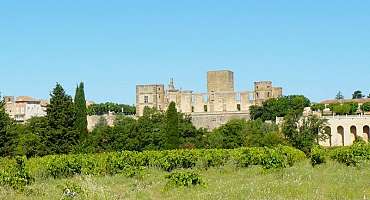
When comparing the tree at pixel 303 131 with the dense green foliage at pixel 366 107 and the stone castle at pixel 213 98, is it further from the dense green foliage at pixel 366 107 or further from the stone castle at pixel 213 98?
the dense green foliage at pixel 366 107

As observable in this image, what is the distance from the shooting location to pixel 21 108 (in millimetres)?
101000

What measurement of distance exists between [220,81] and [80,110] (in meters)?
44.3

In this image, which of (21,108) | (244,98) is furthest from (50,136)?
(21,108)

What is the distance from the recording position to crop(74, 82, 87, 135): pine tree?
129 ft

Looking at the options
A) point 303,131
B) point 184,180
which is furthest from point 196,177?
point 303,131

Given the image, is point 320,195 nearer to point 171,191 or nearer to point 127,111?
point 171,191

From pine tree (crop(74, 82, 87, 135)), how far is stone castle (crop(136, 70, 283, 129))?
113 feet

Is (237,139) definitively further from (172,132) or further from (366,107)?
(366,107)

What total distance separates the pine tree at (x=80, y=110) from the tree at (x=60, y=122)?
147cm

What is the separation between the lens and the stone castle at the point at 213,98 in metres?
77.5

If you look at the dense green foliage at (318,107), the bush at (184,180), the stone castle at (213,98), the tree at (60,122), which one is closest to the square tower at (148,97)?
the stone castle at (213,98)

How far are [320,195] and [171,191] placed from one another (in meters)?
3.44

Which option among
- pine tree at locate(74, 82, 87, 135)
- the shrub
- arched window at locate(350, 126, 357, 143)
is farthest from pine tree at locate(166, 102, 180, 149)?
arched window at locate(350, 126, 357, 143)

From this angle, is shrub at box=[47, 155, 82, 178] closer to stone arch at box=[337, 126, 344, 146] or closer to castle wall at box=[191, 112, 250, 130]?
stone arch at box=[337, 126, 344, 146]
